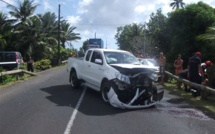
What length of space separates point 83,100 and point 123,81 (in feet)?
6.39

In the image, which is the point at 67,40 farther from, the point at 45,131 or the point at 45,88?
the point at 45,131

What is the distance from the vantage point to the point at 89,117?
938 centimetres

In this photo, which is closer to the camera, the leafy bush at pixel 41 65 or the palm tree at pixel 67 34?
the leafy bush at pixel 41 65

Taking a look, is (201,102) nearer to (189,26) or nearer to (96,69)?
(96,69)

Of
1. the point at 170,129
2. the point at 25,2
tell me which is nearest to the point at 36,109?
the point at 170,129

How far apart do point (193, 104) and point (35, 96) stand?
595 cm

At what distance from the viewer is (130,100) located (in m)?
11.2

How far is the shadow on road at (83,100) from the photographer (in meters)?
10.4

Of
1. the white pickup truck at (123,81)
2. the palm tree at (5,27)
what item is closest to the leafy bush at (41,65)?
the palm tree at (5,27)

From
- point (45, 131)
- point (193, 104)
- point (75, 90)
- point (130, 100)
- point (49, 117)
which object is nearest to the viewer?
point (45, 131)

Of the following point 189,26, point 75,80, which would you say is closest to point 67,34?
point 189,26

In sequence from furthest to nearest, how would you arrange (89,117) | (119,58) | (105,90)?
(119,58) < (105,90) < (89,117)

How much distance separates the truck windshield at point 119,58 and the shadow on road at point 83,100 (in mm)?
1513

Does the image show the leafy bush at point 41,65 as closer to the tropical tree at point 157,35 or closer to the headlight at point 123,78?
the tropical tree at point 157,35
